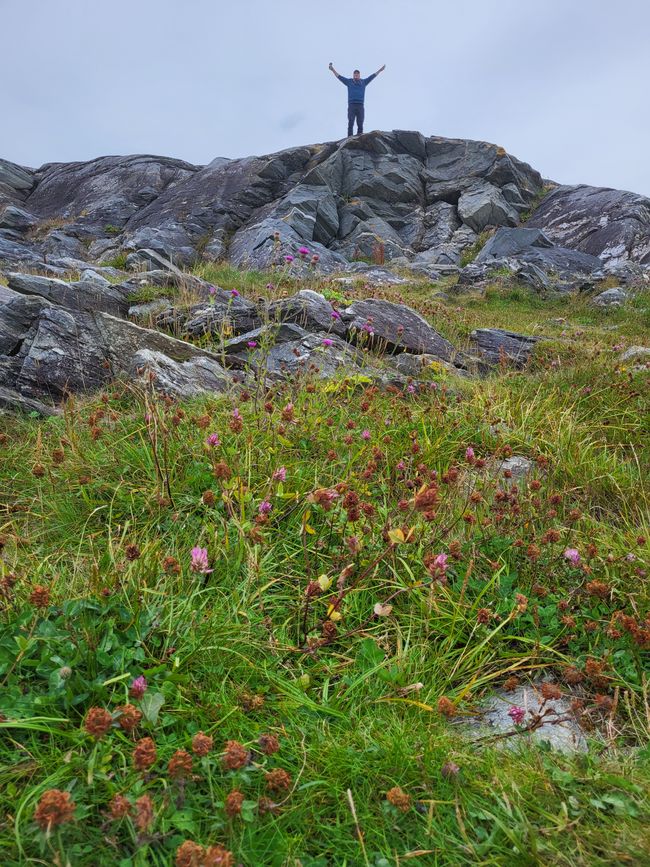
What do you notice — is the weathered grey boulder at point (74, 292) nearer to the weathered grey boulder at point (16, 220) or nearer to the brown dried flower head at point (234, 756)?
the brown dried flower head at point (234, 756)

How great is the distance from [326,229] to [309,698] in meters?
25.0

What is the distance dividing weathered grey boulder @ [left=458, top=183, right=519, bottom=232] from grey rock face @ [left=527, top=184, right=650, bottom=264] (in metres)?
1.57

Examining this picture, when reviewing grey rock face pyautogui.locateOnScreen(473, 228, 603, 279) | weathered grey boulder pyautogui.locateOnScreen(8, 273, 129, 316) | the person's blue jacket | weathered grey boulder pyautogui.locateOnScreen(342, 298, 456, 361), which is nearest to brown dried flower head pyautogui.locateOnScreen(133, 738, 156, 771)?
weathered grey boulder pyautogui.locateOnScreen(8, 273, 129, 316)

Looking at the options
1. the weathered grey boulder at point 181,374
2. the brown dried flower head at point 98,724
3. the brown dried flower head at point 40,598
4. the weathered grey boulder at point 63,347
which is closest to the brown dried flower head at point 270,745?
the brown dried flower head at point 98,724

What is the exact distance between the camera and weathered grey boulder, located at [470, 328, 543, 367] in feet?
26.2

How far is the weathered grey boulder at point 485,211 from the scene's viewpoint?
25.6m

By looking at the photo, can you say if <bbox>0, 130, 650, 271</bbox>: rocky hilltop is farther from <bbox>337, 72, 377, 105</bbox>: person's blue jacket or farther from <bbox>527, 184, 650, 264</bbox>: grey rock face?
<bbox>337, 72, 377, 105</bbox>: person's blue jacket

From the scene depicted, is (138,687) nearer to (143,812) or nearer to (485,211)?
(143,812)

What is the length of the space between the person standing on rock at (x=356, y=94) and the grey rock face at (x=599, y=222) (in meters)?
10.8

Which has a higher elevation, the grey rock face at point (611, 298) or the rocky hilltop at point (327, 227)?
the rocky hilltop at point (327, 227)

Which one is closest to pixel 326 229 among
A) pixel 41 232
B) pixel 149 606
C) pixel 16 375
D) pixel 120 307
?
pixel 41 232

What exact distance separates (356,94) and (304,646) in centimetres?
3021

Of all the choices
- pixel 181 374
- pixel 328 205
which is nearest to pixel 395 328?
pixel 181 374

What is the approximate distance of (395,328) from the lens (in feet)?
23.5
